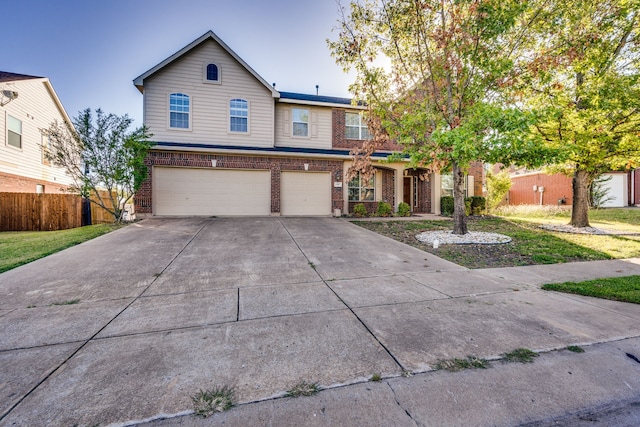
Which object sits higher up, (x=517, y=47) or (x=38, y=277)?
(x=517, y=47)

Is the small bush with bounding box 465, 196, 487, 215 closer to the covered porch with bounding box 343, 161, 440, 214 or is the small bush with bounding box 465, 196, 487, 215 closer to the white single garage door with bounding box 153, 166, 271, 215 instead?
the covered porch with bounding box 343, 161, 440, 214

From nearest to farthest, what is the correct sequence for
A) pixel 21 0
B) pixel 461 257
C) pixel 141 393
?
pixel 141 393
pixel 461 257
pixel 21 0

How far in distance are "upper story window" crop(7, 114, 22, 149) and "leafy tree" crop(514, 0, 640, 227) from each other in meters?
21.3

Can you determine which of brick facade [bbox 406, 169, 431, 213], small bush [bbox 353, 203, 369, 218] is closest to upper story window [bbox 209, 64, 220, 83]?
small bush [bbox 353, 203, 369, 218]

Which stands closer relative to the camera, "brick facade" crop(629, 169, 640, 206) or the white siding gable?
the white siding gable

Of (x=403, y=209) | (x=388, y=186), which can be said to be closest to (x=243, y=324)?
(x=403, y=209)

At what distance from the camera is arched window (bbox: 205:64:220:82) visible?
13.1 meters

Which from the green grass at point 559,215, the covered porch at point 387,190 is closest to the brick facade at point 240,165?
the covered porch at point 387,190

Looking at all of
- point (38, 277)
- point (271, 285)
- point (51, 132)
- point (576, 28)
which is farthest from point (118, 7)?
point (576, 28)

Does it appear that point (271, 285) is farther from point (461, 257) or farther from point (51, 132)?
point (51, 132)

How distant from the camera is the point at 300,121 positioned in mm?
14453

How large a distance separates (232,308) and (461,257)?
5455mm

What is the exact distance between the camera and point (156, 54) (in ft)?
41.0

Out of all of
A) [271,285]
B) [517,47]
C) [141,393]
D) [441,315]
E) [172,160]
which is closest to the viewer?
[141,393]
